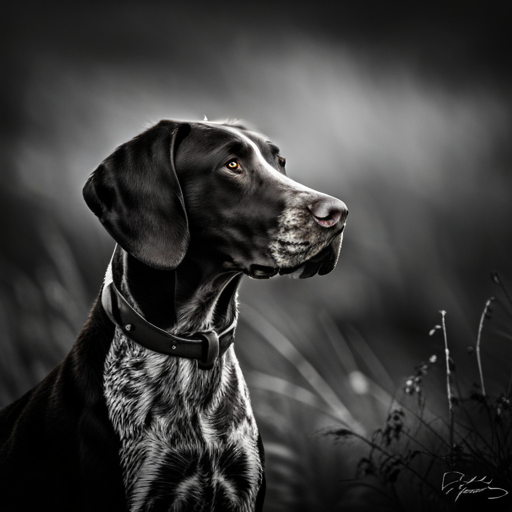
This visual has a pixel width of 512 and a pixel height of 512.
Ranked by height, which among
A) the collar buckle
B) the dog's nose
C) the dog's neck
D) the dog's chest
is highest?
the dog's nose

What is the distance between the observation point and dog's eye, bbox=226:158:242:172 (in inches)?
104

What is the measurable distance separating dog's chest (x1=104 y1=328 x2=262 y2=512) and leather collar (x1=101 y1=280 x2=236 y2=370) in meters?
0.08

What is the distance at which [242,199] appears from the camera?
8.45 feet

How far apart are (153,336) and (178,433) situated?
378mm

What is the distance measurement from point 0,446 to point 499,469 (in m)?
2.16

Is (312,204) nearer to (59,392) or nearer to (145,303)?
(145,303)

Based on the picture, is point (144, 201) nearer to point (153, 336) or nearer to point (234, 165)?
point (234, 165)

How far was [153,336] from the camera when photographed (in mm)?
2523

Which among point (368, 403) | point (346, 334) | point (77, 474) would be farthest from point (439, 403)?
point (77, 474)

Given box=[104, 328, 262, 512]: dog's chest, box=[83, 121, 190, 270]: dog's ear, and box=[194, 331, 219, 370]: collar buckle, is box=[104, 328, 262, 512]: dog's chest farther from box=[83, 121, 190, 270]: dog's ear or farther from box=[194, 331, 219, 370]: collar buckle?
box=[83, 121, 190, 270]: dog's ear
